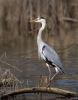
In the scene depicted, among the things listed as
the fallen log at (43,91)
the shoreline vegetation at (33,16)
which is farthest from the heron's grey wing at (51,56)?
the shoreline vegetation at (33,16)

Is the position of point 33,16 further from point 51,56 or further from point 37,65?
point 51,56

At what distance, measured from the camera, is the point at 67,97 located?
8.15 metres

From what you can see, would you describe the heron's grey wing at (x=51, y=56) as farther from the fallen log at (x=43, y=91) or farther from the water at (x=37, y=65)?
the fallen log at (x=43, y=91)

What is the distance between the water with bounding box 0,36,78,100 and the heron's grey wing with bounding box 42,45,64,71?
1.54 feet

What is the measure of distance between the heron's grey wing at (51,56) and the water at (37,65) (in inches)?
18.5

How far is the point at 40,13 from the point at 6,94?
12.0m

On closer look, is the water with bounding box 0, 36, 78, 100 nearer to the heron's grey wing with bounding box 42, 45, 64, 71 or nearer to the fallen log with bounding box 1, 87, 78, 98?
the fallen log with bounding box 1, 87, 78, 98

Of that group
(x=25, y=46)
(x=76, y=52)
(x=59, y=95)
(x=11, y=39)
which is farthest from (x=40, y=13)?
(x=59, y=95)

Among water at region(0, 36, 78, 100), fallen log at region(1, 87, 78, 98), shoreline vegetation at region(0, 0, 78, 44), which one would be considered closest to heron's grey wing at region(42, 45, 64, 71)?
water at region(0, 36, 78, 100)

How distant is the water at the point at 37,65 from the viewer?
9.28 metres

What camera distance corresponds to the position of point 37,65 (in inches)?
502

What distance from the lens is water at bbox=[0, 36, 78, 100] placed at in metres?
9.28

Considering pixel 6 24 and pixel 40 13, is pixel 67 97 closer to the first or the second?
pixel 40 13

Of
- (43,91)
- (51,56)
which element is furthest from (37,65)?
(43,91)
